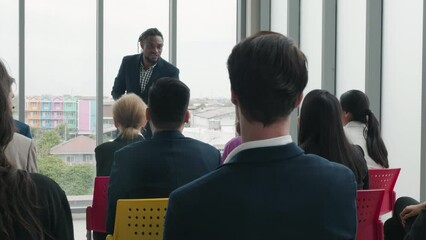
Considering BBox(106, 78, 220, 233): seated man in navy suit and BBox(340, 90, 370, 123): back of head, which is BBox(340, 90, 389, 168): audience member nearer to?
BBox(340, 90, 370, 123): back of head

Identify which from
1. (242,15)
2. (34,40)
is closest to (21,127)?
(34,40)

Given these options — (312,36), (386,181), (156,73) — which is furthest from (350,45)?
(386,181)

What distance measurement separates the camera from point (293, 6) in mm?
7531

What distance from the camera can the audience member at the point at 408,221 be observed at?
5.57ft

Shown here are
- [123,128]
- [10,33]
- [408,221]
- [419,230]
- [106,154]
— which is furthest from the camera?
[10,33]

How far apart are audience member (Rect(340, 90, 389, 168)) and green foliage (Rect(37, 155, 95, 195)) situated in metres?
4.09

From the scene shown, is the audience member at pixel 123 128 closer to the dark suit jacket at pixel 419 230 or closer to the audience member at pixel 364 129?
the audience member at pixel 364 129

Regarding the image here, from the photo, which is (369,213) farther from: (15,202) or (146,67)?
(146,67)

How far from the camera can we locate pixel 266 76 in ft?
4.15

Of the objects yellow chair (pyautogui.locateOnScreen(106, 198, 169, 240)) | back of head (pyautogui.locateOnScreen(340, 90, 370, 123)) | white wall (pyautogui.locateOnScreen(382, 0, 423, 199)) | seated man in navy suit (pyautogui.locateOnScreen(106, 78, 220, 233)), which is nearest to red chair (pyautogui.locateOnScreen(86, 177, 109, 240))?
seated man in navy suit (pyautogui.locateOnScreen(106, 78, 220, 233))

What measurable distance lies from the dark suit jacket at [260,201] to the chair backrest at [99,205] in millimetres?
1940

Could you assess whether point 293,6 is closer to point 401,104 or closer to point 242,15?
point 242,15

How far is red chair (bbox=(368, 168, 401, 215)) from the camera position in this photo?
11.3ft

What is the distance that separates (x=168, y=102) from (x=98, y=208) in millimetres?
812
